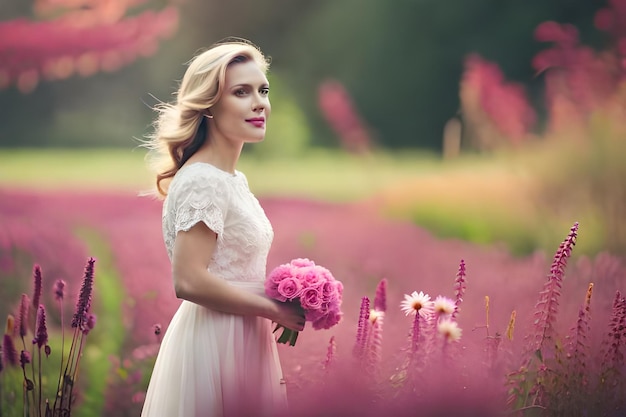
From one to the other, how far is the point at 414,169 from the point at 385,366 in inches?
77.9

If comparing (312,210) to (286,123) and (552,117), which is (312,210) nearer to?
(286,123)

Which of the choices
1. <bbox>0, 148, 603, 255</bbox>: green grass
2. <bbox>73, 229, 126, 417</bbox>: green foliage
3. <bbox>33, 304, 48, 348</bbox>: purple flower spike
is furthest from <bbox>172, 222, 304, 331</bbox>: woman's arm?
<bbox>0, 148, 603, 255</bbox>: green grass

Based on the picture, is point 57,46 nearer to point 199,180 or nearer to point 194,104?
point 194,104

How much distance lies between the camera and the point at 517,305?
10.4ft

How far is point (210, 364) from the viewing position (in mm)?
2234

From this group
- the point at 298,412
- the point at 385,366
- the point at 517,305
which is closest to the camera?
the point at 298,412

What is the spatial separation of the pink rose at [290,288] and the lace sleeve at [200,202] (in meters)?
0.22

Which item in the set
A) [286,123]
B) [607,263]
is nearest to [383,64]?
[286,123]

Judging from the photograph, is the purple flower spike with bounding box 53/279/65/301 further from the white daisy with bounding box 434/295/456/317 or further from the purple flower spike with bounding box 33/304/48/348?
the white daisy with bounding box 434/295/456/317

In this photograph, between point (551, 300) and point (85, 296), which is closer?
point (551, 300)

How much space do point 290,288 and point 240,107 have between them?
1.74 feet

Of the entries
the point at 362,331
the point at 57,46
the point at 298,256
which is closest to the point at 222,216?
the point at 362,331

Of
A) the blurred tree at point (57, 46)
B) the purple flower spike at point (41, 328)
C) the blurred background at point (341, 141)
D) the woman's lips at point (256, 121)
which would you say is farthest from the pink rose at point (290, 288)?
the blurred tree at point (57, 46)

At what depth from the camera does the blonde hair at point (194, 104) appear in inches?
89.0
